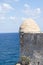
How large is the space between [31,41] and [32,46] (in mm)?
403

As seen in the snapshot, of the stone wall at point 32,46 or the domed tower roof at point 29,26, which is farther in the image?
the domed tower roof at point 29,26

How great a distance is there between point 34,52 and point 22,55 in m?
1.38

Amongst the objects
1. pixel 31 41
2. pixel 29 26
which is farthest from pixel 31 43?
pixel 29 26

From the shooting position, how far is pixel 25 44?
2131 centimetres

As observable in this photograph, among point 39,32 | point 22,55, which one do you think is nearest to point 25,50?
point 22,55

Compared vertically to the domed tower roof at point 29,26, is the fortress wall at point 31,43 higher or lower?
lower

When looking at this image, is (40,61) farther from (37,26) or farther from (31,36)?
(37,26)

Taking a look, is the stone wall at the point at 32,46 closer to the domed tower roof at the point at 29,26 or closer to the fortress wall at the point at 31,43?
the fortress wall at the point at 31,43

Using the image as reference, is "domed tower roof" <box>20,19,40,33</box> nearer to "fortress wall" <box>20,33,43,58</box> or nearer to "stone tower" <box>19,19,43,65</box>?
"stone tower" <box>19,19,43,65</box>

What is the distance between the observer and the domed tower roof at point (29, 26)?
21.7m

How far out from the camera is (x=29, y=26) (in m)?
21.9

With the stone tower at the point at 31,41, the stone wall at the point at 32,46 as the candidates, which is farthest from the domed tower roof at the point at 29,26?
the stone wall at the point at 32,46

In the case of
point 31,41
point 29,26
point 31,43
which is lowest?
point 31,43

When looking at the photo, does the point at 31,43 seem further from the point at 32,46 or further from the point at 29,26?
the point at 29,26
